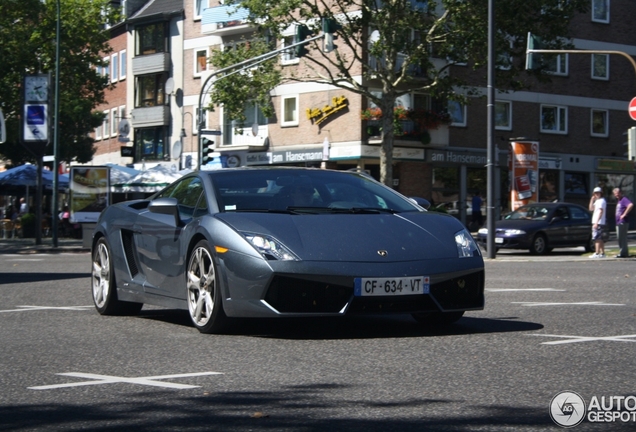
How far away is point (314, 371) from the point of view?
22.2 feet

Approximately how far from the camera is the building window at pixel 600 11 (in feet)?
198

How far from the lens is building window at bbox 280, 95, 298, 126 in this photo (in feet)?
187

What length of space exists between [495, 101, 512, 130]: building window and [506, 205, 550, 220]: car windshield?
2422 centimetres

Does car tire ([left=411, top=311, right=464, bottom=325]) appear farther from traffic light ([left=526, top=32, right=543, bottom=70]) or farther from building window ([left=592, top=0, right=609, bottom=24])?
building window ([left=592, top=0, right=609, bottom=24])

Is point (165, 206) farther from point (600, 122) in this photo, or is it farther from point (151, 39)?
point (151, 39)

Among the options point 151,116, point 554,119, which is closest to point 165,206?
point 554,119

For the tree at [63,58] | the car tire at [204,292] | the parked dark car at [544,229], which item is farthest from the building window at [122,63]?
the car tire at [204,292]

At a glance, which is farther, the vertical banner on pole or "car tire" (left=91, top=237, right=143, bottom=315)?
the vertical banner on pole

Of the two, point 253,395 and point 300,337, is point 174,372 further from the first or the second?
point 300,337

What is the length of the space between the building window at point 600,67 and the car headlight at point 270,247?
54901mm

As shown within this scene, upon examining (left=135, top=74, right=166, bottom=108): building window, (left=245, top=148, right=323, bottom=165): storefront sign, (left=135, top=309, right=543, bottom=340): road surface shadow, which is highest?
(left=135, top=74, right=166, bottom=108): building window

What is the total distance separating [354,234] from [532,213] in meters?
25.6

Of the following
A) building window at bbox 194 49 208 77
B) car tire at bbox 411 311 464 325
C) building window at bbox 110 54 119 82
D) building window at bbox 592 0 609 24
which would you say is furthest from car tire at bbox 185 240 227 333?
building window at bbox 110 54 119 82

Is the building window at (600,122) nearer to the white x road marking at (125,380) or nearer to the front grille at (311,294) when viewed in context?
the front grille at (311,294)
